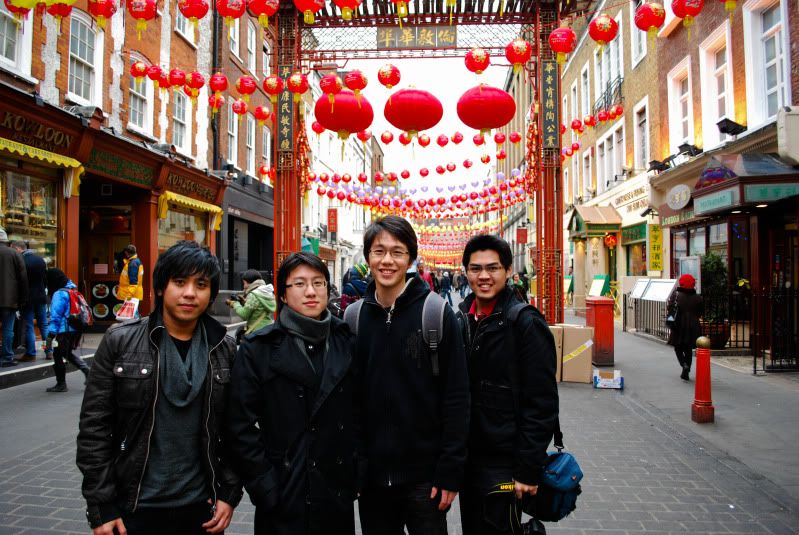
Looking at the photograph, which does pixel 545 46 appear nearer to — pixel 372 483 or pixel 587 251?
pixel 372 483

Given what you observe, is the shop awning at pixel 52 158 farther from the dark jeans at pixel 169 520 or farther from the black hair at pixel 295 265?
the dark jeans at pixel 169 520

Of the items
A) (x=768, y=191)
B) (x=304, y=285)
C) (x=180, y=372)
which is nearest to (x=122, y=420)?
(x=180, y=372)

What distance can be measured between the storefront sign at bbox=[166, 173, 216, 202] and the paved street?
25.8ft

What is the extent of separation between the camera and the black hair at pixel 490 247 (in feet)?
9.41

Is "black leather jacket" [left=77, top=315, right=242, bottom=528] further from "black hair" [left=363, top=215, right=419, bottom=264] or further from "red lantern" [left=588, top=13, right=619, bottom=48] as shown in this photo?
"red lantern" [left=588, top=13, right=619, bottom=48]

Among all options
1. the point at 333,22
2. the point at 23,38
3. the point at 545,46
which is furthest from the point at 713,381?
the point at 23,38

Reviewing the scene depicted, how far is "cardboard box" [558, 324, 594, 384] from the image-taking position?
8578mm

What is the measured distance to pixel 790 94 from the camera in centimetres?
1045

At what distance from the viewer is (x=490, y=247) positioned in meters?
2.87

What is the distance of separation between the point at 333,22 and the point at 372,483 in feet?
34.3

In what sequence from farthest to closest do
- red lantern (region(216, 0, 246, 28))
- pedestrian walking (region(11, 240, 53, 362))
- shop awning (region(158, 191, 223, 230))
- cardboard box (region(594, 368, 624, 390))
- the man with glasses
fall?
shop awning (region(158, 191, 223, 230)) < pedestrian walking (region(11, 240, 53, 362)) < cardboard box (region(594, 368, 624, 390)) < red lantern (region(216, 0, 246, 28)) < the man with glasses

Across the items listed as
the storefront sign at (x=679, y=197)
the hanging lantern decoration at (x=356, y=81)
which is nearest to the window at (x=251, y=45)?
the hanging lantern decoration at (x=356, y=81)

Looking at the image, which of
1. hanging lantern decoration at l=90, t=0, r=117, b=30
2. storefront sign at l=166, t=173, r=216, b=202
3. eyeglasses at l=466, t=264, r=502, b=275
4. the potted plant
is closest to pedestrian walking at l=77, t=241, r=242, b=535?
eyeglasses at l=466, t=264, r=502, b=275

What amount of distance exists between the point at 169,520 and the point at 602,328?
8.88m
